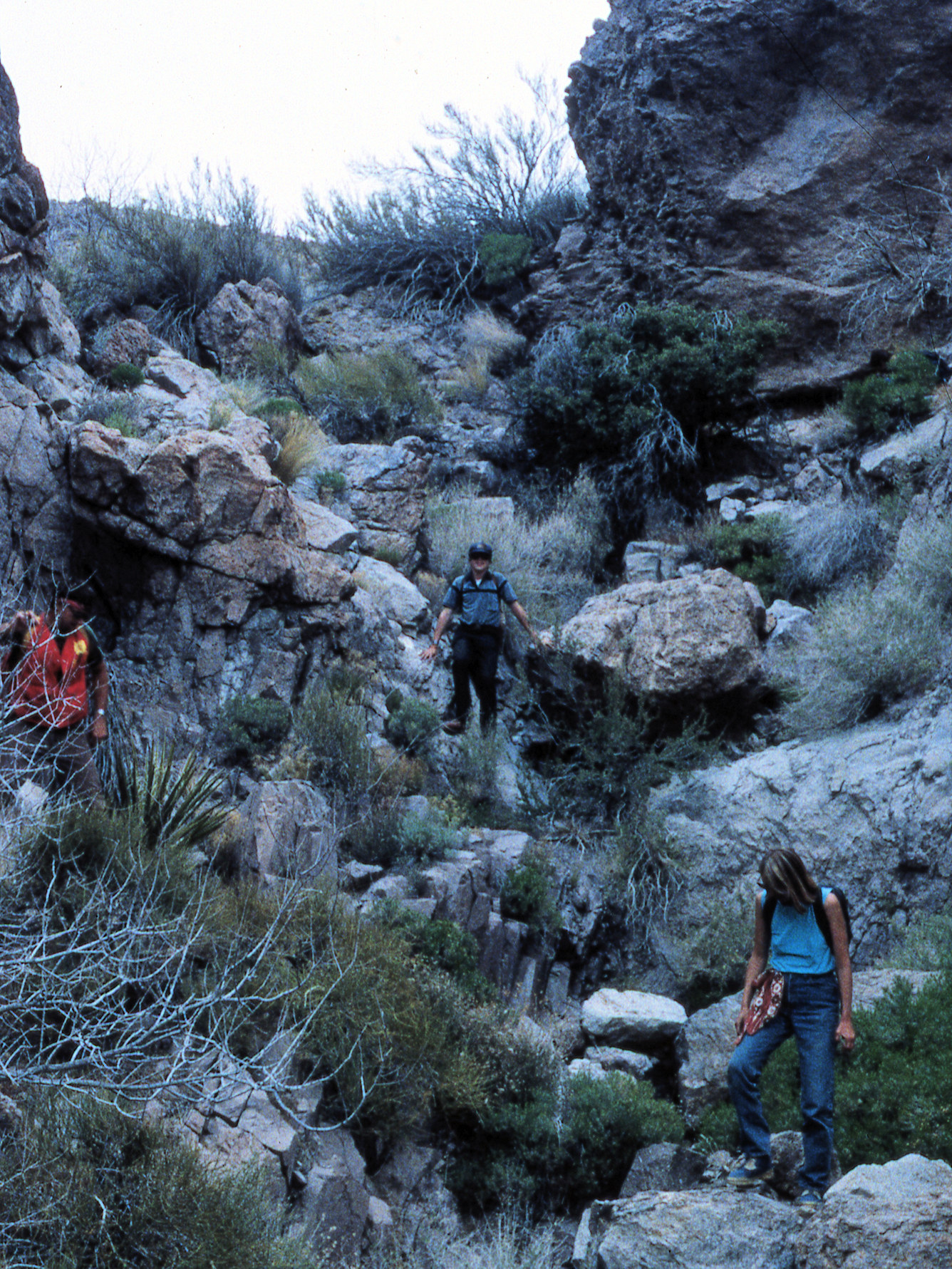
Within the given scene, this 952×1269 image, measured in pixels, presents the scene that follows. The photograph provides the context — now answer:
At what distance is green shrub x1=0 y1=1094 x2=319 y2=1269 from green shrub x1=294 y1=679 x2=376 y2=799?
4.25 metres

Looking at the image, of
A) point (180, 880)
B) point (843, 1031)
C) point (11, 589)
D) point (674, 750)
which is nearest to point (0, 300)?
point (11, 589)

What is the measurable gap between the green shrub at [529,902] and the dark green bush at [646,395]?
765 cm

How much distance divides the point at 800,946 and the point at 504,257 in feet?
54.7

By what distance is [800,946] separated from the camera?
5.02m

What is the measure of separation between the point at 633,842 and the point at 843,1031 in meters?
4.42

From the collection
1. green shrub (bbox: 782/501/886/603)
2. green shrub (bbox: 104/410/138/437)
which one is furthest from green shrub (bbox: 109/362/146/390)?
green shrub (bbox: 782/501/886/603)

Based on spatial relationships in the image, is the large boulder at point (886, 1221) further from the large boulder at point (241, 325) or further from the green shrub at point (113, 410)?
the large boulder at point (241, 325)

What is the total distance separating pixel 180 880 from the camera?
21.2 ft

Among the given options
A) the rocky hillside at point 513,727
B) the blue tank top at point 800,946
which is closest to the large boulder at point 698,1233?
the rocky hillside at point 513,727

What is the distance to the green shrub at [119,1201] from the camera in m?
4.17

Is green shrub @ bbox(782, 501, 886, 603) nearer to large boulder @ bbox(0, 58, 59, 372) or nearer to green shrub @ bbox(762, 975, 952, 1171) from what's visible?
green shrub @ bbox(762, 975, 952, 1171)

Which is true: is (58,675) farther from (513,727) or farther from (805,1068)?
(805,1068)

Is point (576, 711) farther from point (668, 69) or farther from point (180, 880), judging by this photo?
point (668, 69)

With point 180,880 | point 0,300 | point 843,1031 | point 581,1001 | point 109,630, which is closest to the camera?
Result: point 843,1031
